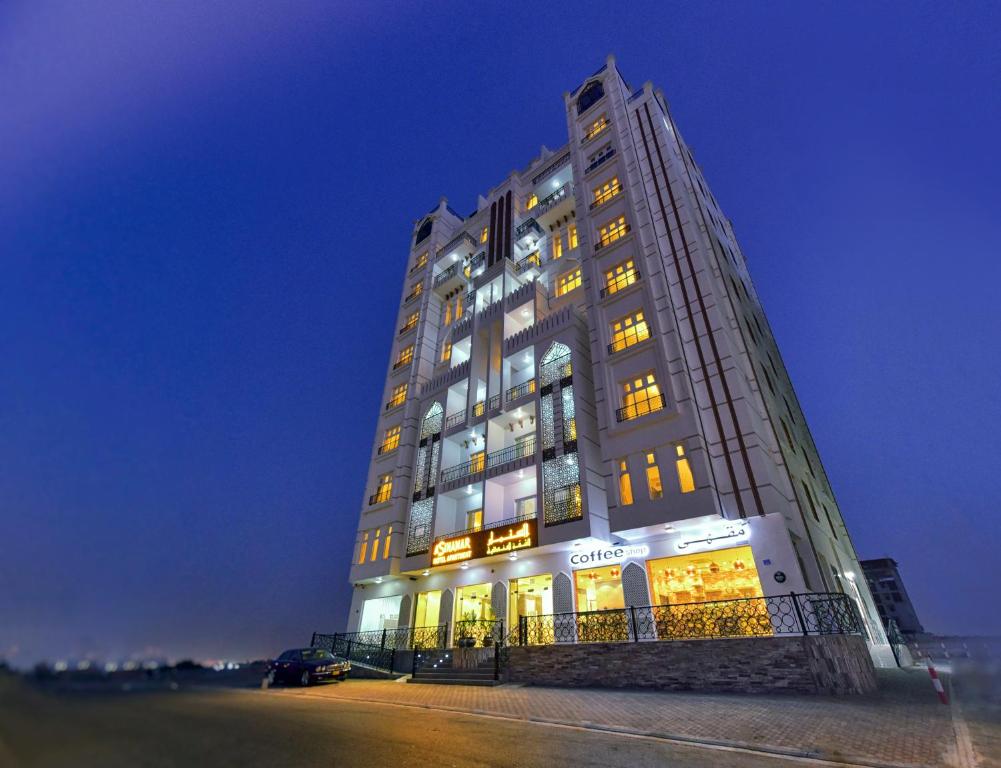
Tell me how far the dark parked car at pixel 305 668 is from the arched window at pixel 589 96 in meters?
37.9

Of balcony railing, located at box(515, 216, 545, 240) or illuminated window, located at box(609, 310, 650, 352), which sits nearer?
illuminated window, located at box(609, 310, 650, 352)

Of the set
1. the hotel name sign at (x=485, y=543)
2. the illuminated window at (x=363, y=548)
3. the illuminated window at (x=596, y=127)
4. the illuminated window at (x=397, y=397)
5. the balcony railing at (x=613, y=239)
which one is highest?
the illuminated window at (x=596, y=127)

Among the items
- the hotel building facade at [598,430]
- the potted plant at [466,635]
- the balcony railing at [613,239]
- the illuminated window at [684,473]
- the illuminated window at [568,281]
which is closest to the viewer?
the illuminated window at [684,473]

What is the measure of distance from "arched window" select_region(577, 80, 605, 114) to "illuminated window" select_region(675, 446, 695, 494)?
2854cm

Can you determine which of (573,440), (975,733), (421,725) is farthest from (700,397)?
(421,725)

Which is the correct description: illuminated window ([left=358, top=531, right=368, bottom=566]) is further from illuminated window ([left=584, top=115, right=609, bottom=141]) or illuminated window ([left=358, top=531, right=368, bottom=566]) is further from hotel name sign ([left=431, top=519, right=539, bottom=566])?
illuminated window ([left=584, top=115, right=609, bottom=141])

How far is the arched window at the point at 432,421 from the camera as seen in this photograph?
29600 millimetres

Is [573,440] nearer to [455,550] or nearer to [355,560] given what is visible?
[455,550]

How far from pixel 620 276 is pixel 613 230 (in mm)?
3675

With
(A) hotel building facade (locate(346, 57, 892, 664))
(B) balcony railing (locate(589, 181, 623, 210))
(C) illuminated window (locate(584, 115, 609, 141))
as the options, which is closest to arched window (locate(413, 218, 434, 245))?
(A) hotel building facade (locate(346, 57, 892, 664))

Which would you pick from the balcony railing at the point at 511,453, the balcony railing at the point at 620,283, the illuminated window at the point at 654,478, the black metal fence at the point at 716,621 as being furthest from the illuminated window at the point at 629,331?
the black metal fence at the point at 716,621

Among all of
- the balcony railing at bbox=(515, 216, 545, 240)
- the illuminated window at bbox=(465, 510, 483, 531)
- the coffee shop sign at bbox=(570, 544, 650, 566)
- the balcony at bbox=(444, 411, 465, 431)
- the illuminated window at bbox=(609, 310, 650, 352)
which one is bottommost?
the coffee shop sign at bbox=(570, 544, 650, 566)

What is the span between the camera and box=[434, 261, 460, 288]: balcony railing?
1476 inches

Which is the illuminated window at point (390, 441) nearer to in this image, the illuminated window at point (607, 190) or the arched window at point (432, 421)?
the arched window at point (432, 421)
